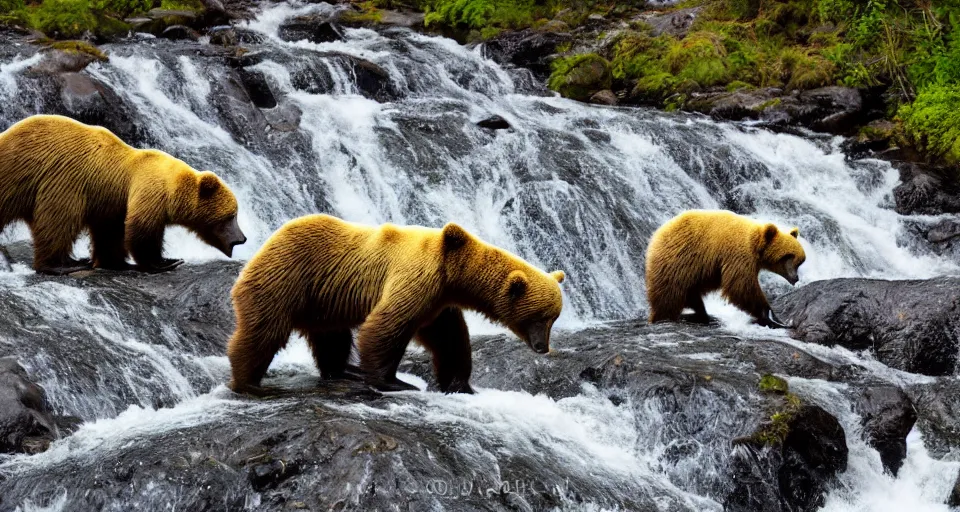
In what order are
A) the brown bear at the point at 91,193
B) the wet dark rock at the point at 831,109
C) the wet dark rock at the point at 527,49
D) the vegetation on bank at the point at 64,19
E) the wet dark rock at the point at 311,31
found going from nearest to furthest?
the brown bear at the point at 91,193 < the vegetation on bank at the point at 64,19 < the wet dark rock at the point at 831,109 < the wet dark rock at the point at 311,31 < the wet dark rock at the point at 527,49

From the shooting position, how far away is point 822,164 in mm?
18594

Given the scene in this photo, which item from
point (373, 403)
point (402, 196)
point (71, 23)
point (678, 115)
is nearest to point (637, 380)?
point (373, 403)

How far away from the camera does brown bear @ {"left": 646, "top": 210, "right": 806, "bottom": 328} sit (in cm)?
1042

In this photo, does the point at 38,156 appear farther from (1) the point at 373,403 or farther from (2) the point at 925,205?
(2) the point at 925,205

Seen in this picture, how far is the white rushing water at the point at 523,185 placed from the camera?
25.3ft

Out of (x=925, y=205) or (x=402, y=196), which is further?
(x=925, y=205)

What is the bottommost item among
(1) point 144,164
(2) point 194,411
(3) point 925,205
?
(3) point 925,205

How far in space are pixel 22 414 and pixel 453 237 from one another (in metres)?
2.97

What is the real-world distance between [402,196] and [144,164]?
5941 millimetres

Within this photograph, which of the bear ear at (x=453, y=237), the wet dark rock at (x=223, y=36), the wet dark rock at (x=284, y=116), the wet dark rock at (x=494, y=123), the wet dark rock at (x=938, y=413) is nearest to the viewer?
the bear ear at (x=453, y=237)

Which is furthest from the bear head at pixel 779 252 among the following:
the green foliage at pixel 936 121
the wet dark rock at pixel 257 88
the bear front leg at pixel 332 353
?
the wet dark rock at pixel 257 88

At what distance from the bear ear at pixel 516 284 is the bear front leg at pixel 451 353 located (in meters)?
0.58

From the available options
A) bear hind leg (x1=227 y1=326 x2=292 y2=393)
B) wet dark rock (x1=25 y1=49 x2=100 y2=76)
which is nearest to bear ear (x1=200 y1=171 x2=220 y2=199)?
bear hind leg (x1=227 y1=326 x2=292 y2=393)

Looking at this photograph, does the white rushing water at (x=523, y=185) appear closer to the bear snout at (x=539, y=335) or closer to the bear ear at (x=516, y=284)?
the bear snout at (x=539, y=335)
